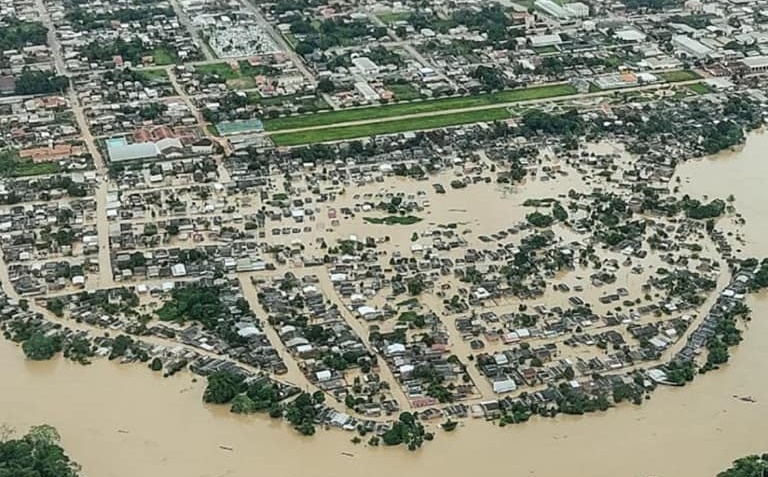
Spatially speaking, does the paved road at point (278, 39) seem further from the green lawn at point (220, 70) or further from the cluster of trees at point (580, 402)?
the cluster of trees at point (580, 402)

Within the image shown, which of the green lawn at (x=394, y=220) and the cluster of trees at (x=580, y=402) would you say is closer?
the cluster of trees at (x=580, y=402)

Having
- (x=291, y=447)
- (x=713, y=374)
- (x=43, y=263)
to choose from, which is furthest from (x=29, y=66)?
(x=713, y=374)

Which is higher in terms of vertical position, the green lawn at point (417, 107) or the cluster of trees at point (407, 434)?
the cluster of trees at point (407, 434)

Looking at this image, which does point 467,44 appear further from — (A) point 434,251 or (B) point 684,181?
(A) point 434,251

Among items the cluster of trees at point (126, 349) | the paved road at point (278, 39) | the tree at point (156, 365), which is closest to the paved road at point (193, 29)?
the paved road at point (278, 39)

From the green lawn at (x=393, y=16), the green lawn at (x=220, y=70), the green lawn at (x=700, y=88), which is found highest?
the green lawn at (x=700, y=88)

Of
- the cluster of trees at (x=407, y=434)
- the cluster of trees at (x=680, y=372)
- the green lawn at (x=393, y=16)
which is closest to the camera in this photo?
the cluster of trees at (x=407, y=434)
